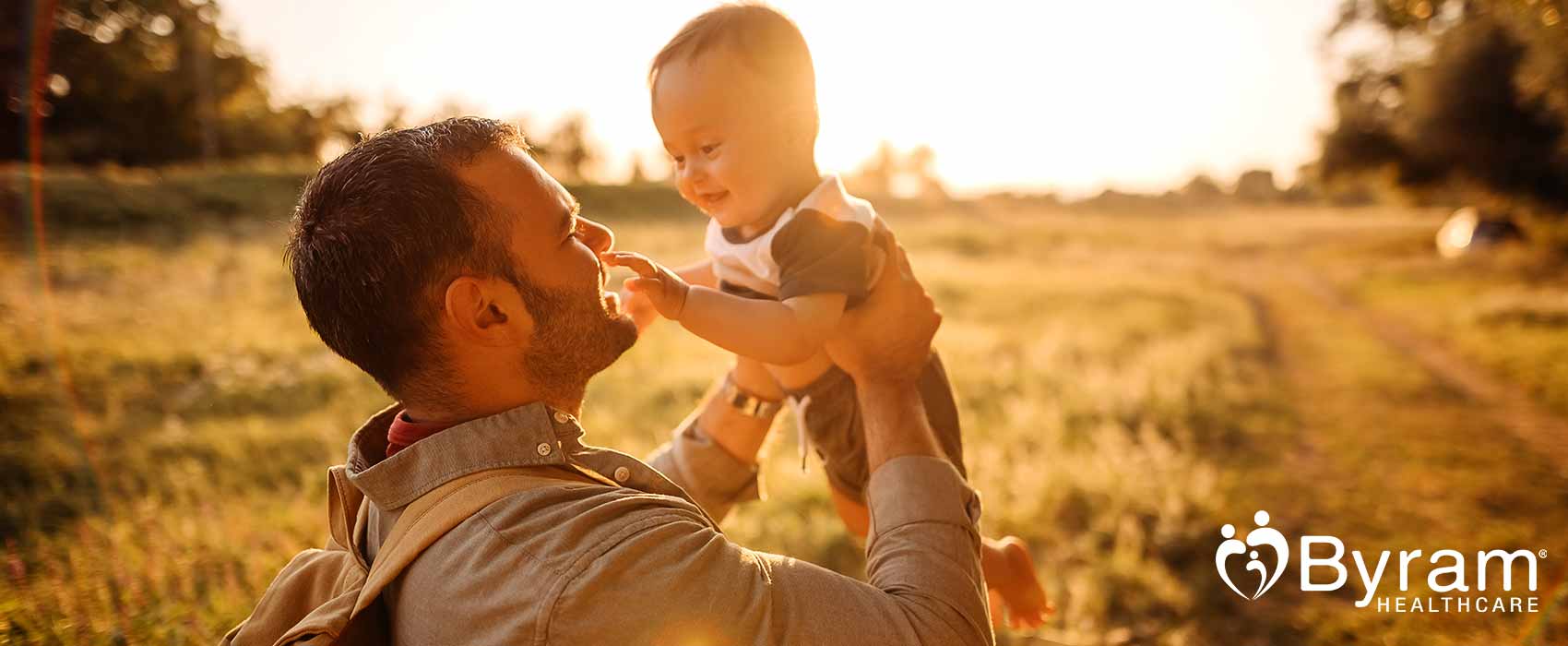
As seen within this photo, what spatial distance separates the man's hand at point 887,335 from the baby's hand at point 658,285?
477mm

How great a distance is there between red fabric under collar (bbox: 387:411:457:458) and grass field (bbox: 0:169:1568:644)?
1294mm

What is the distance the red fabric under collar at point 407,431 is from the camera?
2.07 m

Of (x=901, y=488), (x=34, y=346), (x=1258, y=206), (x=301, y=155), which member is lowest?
(x=901, y=488)

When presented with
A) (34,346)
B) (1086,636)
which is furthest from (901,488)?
(34,346)

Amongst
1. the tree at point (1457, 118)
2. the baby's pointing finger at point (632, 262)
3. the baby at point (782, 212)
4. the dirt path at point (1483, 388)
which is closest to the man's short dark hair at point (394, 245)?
the baby's pointing finger at point (632, 262)

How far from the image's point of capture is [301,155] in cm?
3167

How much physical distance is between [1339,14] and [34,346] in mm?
16949

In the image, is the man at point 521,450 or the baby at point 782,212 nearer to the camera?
the man at point 521,450

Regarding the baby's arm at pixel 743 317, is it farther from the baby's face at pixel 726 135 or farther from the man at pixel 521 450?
the baby's face at pixel 726 135

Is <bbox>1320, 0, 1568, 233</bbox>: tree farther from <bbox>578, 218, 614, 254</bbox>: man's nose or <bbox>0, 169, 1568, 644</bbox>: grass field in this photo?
<bbox>578, 218, 614, 254</bbox>: man's nose

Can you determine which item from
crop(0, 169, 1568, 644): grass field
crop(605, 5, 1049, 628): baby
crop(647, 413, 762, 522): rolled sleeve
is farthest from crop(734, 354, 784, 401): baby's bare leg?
crop(0, 169, 1568, 644): grass field

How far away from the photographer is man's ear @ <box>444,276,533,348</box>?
1964mm

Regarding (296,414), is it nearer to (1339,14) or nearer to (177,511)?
(177,511)

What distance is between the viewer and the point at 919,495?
234cm
